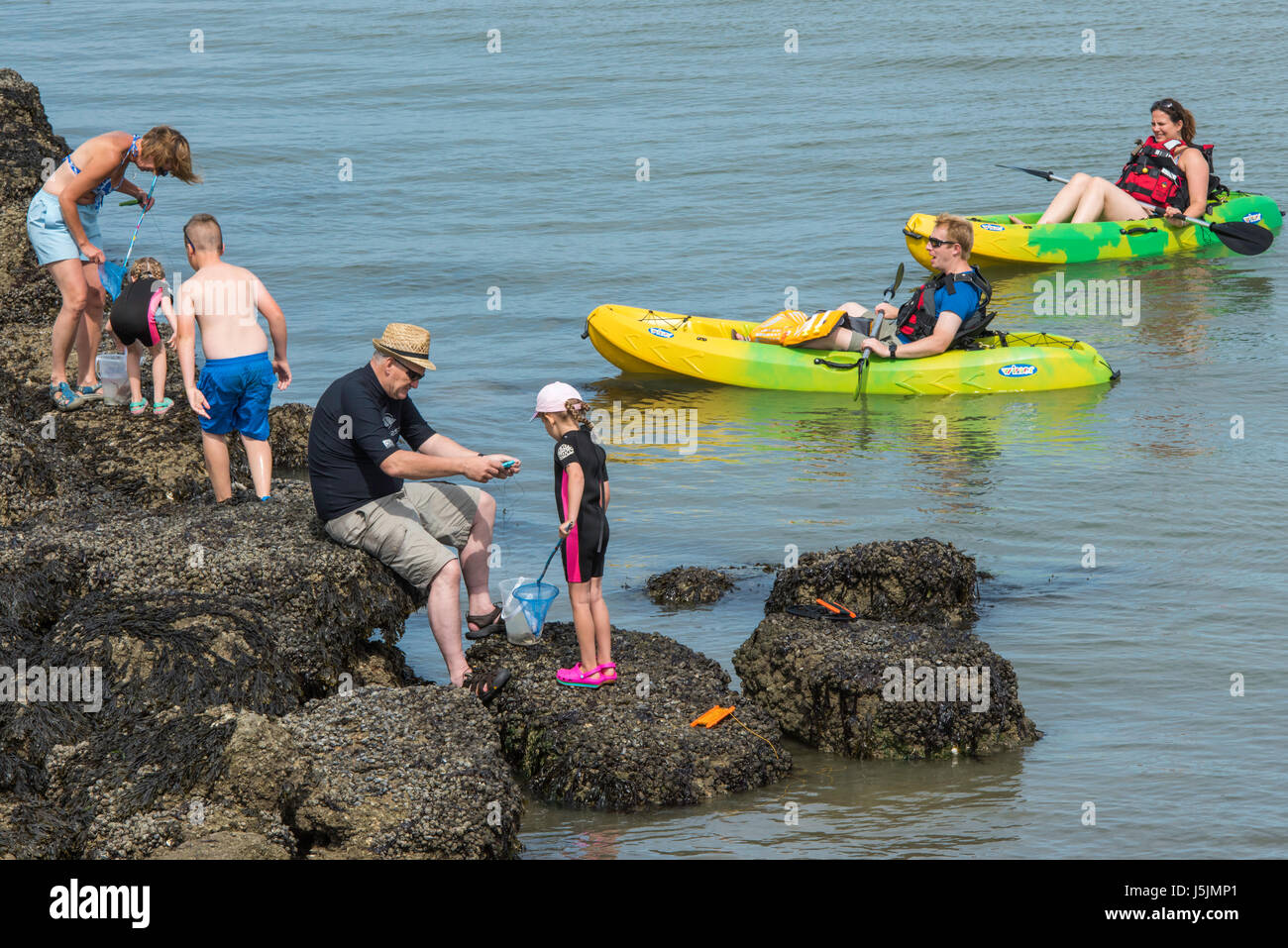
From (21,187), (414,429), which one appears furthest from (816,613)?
(21,187)

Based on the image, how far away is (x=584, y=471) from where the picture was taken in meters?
6.16

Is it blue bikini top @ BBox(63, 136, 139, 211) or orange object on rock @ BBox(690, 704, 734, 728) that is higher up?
blue bikini top @ BBox(63, 136, 139, 211)

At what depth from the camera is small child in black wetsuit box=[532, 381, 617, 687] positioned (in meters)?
6.14

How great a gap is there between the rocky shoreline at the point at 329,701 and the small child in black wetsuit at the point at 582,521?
0.17 meters

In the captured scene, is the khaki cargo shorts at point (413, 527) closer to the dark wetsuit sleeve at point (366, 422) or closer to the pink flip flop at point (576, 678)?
the dark wetsuit sleeve at point (366, 422)

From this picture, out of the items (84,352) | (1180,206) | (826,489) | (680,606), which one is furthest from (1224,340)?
(84,352)

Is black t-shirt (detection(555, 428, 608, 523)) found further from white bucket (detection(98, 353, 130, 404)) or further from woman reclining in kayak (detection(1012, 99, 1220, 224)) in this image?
woman reclining in kayak (detection(1012, 99, 1220, 224))

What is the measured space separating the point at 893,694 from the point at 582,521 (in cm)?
154

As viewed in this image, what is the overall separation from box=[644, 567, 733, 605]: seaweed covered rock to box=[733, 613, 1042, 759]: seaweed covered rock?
160 centimetres

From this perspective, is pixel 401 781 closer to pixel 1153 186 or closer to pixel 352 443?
pixel 352 443

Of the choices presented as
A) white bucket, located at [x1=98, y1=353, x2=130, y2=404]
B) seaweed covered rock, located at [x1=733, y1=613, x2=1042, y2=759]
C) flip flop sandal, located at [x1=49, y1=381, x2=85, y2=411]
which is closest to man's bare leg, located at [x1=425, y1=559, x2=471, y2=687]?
seaweed covered rock, located at [x1=733, y1=613, x2=1042, y2=759]

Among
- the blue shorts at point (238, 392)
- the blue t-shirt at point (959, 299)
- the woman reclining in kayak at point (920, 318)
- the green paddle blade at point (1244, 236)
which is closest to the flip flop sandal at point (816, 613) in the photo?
the blue shorts at point (238, 392)

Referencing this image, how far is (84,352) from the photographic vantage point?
8.91 meters

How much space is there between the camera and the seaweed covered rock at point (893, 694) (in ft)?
20.5
